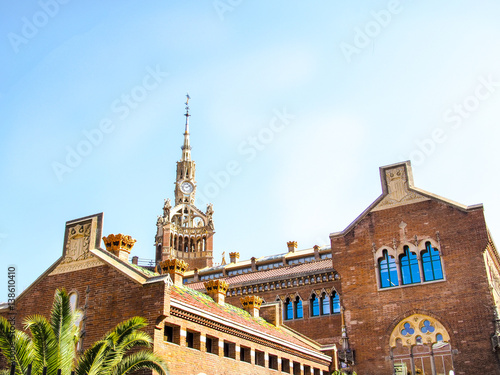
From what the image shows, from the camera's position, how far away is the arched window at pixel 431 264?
3434 cm

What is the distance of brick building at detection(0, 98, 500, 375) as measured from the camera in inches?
936

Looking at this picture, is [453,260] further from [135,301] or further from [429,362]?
[135,301]

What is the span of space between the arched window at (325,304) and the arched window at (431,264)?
859cm

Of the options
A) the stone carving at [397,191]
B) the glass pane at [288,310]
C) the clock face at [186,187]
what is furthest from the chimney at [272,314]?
the clock face at [186,187]

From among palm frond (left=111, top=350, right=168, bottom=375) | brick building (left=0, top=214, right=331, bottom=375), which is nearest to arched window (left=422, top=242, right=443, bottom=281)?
brick building (left=0, top=214, right=331, bottom=375)

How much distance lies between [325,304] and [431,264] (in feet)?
30.6

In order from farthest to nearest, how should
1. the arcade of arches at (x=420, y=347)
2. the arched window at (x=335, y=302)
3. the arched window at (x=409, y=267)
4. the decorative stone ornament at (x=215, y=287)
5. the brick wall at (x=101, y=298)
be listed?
the arched window at (x=335, y=302), the arched window at (x=409, y=267), the arcade of arches at (x=420, y=347), the decorative stone ornament at (x=215, y=287), the brick wall at (x=101, y=298)

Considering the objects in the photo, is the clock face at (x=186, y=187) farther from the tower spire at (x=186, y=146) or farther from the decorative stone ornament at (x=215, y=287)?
the decorative stone ornament at (x=215, y=287)

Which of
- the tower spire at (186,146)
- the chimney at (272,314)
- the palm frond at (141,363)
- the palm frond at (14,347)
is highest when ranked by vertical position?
the tower spire at (186,146)

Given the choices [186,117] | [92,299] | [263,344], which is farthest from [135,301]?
[186,117]

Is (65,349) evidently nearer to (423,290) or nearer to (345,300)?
(345,300)

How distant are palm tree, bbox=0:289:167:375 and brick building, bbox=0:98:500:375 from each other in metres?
1.69

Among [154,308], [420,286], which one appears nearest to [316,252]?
→ [420,286]

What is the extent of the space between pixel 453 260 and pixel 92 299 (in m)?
20.9
